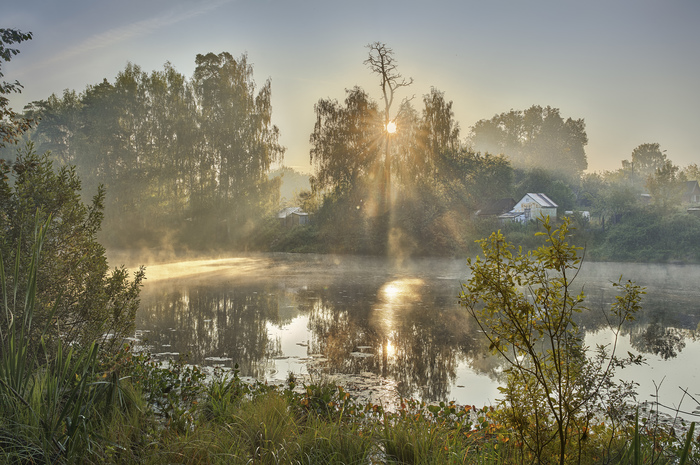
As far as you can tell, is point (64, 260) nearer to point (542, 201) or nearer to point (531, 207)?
point (531, 207)

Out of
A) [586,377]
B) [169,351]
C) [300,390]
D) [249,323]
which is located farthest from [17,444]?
A: [249,323]

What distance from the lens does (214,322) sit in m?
9.48

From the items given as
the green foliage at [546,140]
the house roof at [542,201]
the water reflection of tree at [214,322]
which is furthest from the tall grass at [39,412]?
the green foliage at [546,140]

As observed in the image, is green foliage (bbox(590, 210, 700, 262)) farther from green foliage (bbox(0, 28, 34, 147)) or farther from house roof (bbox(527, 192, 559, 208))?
green foliage (bbox(0, 28, 34, 147))

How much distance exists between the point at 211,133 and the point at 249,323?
92.1 feet

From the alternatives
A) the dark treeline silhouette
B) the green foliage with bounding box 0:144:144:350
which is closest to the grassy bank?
the green foliage with bounding box 0:144:144:350

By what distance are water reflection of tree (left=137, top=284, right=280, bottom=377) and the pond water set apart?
20 millimetres

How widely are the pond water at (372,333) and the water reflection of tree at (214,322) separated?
0.02 m

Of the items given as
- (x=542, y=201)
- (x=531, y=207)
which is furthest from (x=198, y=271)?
(x=542, y=201)

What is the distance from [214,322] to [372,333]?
3.26 metres

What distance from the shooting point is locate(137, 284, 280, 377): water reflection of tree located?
717cm

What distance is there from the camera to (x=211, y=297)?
1269 centimetres

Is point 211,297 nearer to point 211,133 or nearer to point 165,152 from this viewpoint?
point 211,133

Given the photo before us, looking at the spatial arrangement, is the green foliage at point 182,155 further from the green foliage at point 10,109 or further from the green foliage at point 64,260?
the green foliage at point 64,260
